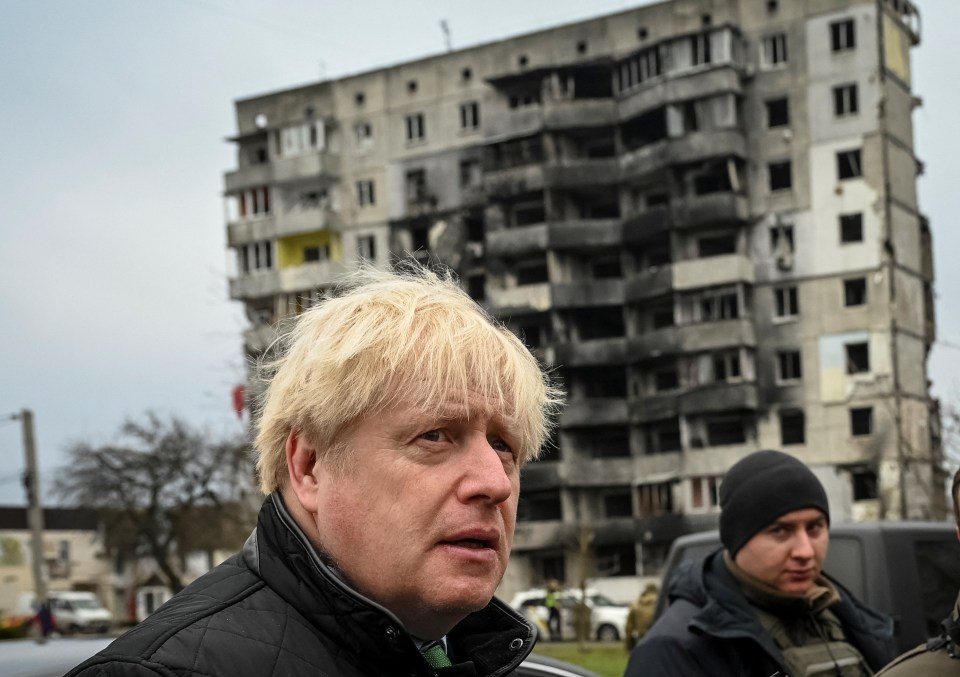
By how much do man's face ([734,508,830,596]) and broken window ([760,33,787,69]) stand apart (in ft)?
183

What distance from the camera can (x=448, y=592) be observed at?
2.50m

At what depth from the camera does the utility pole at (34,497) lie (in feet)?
115

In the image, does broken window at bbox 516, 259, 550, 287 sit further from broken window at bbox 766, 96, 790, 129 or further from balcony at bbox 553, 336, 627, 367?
broken window at bbox 766, 96, 790, 129

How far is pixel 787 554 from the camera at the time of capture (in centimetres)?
468

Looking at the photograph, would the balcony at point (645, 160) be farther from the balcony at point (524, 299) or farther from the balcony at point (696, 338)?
the balcony at point (696, 338)

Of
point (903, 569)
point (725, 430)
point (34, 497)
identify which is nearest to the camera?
point (903, 569)

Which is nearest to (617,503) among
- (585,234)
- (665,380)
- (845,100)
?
(665,380)

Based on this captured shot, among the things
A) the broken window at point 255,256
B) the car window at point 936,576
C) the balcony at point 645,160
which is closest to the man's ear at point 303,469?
the car window at point 936,576

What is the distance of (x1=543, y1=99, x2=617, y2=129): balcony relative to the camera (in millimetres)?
61719

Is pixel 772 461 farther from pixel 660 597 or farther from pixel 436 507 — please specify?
pixel 660 597

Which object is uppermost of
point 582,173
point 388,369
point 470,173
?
point 470,173

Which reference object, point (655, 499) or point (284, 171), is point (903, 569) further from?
point (284, 171)

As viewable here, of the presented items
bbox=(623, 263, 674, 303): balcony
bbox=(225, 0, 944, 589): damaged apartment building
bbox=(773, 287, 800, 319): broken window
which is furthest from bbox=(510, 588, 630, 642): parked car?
bbox=(773, 287, 800, 319): broken window

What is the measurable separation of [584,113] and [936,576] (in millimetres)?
55801
